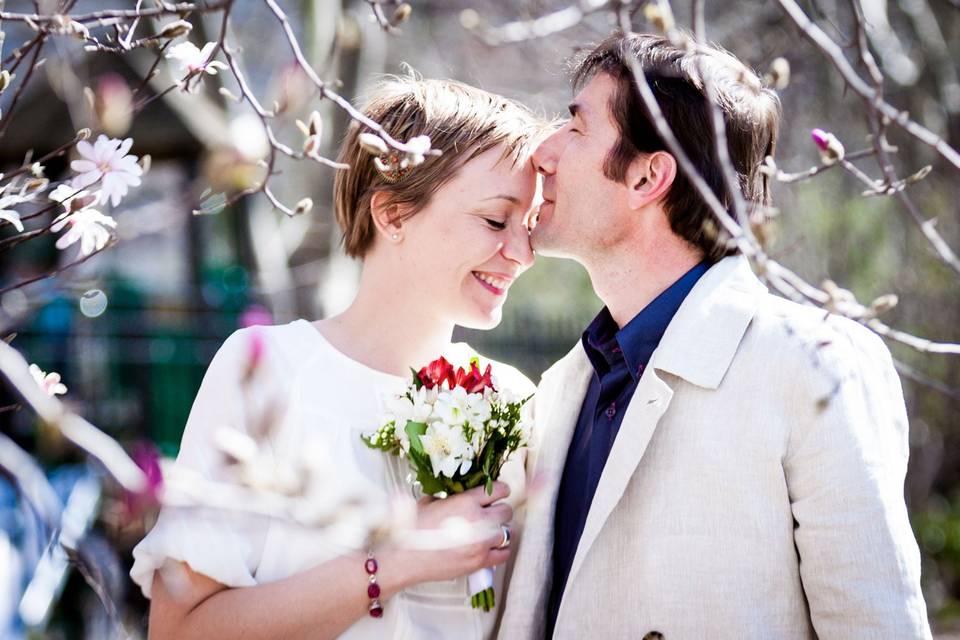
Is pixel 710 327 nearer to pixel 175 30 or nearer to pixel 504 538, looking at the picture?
pixel 504 538

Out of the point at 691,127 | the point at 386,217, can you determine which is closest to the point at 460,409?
the point at 386,217

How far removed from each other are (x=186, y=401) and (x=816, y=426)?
541 cm

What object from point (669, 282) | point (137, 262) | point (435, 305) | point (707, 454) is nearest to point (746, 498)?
point (707, 454)

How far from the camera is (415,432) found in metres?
2.49

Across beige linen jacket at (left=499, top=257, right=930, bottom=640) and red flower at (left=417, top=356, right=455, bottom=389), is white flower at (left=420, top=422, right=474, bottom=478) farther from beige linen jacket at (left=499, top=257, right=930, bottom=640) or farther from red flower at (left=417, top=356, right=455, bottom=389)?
beige linen jacket at (left=499, top=257, right=930, bottom=640)

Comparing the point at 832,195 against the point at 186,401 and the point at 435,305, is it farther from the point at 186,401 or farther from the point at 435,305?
the point at 435,305

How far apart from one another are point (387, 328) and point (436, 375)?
0.92ft

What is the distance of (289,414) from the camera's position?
2559 millimetres

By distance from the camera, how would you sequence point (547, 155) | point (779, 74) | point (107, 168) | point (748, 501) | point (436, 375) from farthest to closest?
1. point (547, 155)
2. point (436, 375)
3. point (748, 501)
4. point (107, 168)
5. point (779, 74)

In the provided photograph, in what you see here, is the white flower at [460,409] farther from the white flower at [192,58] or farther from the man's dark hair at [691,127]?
the white flower at [192,58]

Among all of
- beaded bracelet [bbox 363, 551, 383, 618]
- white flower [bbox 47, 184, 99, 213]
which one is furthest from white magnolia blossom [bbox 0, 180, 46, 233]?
beaded bracelet [bbox 363, 551, 383, 618]

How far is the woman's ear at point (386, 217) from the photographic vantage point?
2.88 m

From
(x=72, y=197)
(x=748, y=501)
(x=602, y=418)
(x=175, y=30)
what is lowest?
(x=602, y=418)

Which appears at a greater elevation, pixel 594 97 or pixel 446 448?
pixel 594 97
